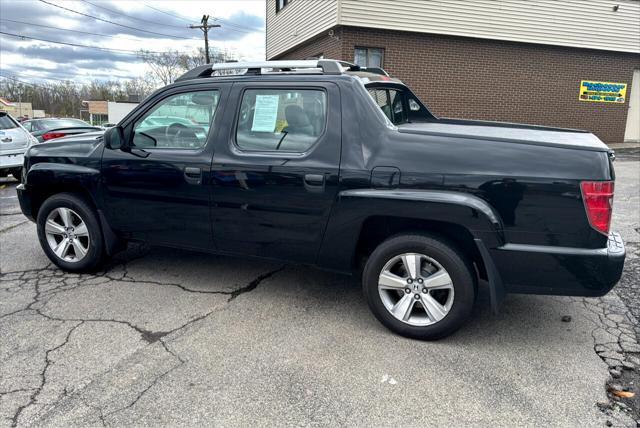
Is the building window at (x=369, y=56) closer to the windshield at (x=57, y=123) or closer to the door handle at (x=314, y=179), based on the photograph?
the windshield at (x=57, y=123)

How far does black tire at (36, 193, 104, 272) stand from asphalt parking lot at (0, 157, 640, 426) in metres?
0.14

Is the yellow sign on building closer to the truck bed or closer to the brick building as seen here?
the brick building

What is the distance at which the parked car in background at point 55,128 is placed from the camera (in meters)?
12.5

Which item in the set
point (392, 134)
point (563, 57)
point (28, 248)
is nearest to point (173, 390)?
point (392, 134)

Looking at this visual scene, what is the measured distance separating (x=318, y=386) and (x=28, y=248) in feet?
14.2

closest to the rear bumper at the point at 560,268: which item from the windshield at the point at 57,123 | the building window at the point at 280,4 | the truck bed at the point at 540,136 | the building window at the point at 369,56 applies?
the truck bed at the point at 540,136

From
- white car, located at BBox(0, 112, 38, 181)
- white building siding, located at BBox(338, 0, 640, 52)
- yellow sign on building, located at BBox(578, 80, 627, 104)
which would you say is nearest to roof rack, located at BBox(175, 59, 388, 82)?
white car, located at BBox(0, 112, 38, 181)

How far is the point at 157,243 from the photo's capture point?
4.25 m

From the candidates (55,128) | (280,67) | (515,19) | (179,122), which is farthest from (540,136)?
(55,128)

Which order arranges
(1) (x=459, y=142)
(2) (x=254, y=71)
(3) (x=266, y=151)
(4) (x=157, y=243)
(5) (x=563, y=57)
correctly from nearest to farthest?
(1) (x=459, y=142)
(3) (x=266, y=151)
(2) (x=254, y=71)
(4) (x=157, y=243)
(5) (x=563, y=57)

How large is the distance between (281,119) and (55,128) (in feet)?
40.1

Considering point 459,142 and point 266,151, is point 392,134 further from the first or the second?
point 266,151

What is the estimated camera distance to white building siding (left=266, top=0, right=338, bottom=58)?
13578mm

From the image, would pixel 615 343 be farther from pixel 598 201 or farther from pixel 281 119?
pixel 281 119
